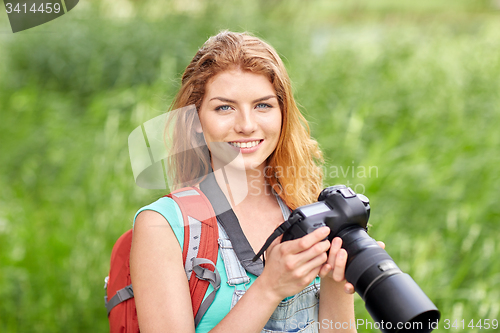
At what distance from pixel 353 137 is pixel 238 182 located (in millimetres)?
2210

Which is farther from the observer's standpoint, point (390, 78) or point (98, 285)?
point (390, 78)

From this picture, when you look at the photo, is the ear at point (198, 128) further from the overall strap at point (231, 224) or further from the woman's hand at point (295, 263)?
the woman's hand at point (295, 263)

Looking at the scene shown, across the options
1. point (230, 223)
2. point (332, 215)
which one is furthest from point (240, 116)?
point (332, 215)

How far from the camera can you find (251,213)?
1475mm

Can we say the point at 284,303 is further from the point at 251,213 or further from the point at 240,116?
the point at 240,116

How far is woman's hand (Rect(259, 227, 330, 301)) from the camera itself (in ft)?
3.50

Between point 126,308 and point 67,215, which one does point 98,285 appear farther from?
point 126,308

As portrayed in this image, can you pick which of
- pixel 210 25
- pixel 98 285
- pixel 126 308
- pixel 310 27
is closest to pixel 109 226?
pixel 98 285

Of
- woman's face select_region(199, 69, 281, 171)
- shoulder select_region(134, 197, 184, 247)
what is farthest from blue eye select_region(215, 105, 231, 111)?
shoulder select_region(134, 197, 184, 247)

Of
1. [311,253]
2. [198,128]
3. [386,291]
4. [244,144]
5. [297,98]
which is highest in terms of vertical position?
[297,98]

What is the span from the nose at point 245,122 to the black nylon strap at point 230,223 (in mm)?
200

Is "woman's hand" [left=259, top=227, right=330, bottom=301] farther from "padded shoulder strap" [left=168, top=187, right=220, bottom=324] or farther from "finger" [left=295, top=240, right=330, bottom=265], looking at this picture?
"padded shoulder strap" [left=168, top=187, right=220, bottom=324]

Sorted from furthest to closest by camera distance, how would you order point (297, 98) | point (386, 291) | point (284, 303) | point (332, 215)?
point (297, 98), point (284, 303), point (332, 215), point (386, 291)

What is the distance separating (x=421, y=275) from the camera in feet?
8.72
